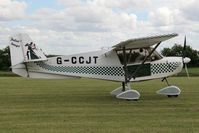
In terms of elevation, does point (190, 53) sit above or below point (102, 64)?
below

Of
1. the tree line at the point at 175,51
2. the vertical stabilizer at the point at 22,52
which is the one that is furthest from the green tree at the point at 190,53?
the vertical stabilizer at the point at 22,52

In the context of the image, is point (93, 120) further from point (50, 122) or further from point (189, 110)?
point (189, 110)

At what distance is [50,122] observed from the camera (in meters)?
7.40

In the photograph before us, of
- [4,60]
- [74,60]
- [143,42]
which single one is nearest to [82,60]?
[74,60]

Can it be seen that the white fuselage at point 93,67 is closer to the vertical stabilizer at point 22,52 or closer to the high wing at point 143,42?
the vertical stabilizer at point 22,52

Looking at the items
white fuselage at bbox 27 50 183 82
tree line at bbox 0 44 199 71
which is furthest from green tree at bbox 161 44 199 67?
white fuselage at bbox 27 50 183 82

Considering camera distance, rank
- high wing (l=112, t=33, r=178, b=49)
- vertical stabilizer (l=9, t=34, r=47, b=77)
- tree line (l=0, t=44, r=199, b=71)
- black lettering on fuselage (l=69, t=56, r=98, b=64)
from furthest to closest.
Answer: tree line (l=0, t=44, r=199, b=71)
black lettering on fuselage (l=69, t=56, r=98, b=64)
vertical stabilizer (l=9, t=34, r=47, b=77)
high wing (l=112, t=33, r=178, b=49)

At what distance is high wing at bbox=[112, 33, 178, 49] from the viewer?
10.5 metres

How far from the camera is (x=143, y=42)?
36.8ft

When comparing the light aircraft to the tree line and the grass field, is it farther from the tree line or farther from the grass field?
the tree line

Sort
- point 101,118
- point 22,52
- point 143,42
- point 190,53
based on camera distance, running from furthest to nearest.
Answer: point 190,53, point 22,52, point 143,42, point 101,118

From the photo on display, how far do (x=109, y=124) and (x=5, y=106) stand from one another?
5.05 metres

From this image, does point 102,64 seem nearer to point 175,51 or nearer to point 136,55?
point 136,55

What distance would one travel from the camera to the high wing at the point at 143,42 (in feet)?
34.4
